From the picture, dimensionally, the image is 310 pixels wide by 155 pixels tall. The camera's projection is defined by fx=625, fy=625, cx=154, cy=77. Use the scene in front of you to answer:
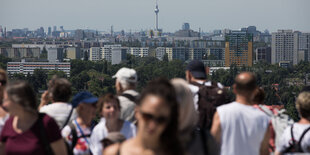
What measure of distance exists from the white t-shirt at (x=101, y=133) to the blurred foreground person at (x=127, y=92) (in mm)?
542

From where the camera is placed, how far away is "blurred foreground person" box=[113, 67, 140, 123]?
4.95 meters

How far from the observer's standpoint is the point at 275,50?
177 meters

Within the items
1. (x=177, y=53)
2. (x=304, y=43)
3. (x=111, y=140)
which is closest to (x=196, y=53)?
(x=177, y=53)

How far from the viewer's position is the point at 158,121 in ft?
9.71

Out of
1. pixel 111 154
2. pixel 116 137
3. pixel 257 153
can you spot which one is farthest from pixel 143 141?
pixel 257 153

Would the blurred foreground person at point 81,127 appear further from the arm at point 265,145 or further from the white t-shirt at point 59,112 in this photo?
the arm at point 265,145

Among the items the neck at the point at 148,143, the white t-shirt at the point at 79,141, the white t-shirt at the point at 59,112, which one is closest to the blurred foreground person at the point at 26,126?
the white t-shirt at the point at 79,141

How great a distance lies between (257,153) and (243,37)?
542 feet

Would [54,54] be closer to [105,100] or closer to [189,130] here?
[105,100]

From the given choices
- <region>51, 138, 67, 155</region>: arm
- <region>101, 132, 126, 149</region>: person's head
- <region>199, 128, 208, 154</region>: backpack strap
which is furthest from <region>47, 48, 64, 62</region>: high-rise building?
<region>199, 128, 208, 154</region>: backpack strap

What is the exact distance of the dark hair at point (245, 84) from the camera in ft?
14.3

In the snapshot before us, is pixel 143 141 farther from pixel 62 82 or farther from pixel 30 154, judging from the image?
pixel 62 82

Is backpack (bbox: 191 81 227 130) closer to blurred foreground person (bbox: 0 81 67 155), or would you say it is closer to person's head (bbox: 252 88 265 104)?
person's head (bbox: 252 88 265 104)

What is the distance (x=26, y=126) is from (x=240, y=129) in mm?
1453
